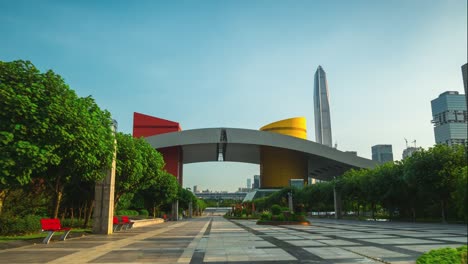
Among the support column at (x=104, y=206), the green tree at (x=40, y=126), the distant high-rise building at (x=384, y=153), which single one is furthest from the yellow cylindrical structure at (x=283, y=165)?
the distant high-rise building at (x=384, y=153)

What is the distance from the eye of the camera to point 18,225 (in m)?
18.0

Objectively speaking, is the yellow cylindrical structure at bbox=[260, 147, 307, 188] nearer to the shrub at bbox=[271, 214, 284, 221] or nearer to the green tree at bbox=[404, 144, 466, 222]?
the shrub at bbox=[271, 214, 284, 221]

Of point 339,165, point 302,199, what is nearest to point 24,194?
point 302,199

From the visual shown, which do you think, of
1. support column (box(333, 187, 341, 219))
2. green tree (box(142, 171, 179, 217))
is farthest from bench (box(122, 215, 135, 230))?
support column (box(333, 187, 341, 219))

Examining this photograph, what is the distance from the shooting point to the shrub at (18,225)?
57.3 feet

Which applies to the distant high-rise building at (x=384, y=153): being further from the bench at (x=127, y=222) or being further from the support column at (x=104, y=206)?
the support column at (x=104, y=206)

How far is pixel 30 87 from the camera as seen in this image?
1284 centimetres

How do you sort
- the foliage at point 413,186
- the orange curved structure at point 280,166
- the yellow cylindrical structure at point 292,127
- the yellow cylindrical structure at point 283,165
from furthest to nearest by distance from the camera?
1. the yellow cylindrical structure at point 292,127
2. the yellow cylindrical structure at point 283,165
3. the orange curved structure at point 280,166
4. the foliage at point 413,186

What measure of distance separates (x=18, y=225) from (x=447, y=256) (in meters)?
19.3

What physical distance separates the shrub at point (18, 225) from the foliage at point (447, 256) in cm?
1877

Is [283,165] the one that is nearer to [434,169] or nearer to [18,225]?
[434,169]

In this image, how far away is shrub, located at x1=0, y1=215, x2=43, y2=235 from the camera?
17459 millimetres

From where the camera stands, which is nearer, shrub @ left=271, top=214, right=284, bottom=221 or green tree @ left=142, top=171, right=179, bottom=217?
shrub @ left=271, top=214, right=284, bottom=221

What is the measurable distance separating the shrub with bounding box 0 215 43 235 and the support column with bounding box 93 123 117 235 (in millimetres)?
3277
